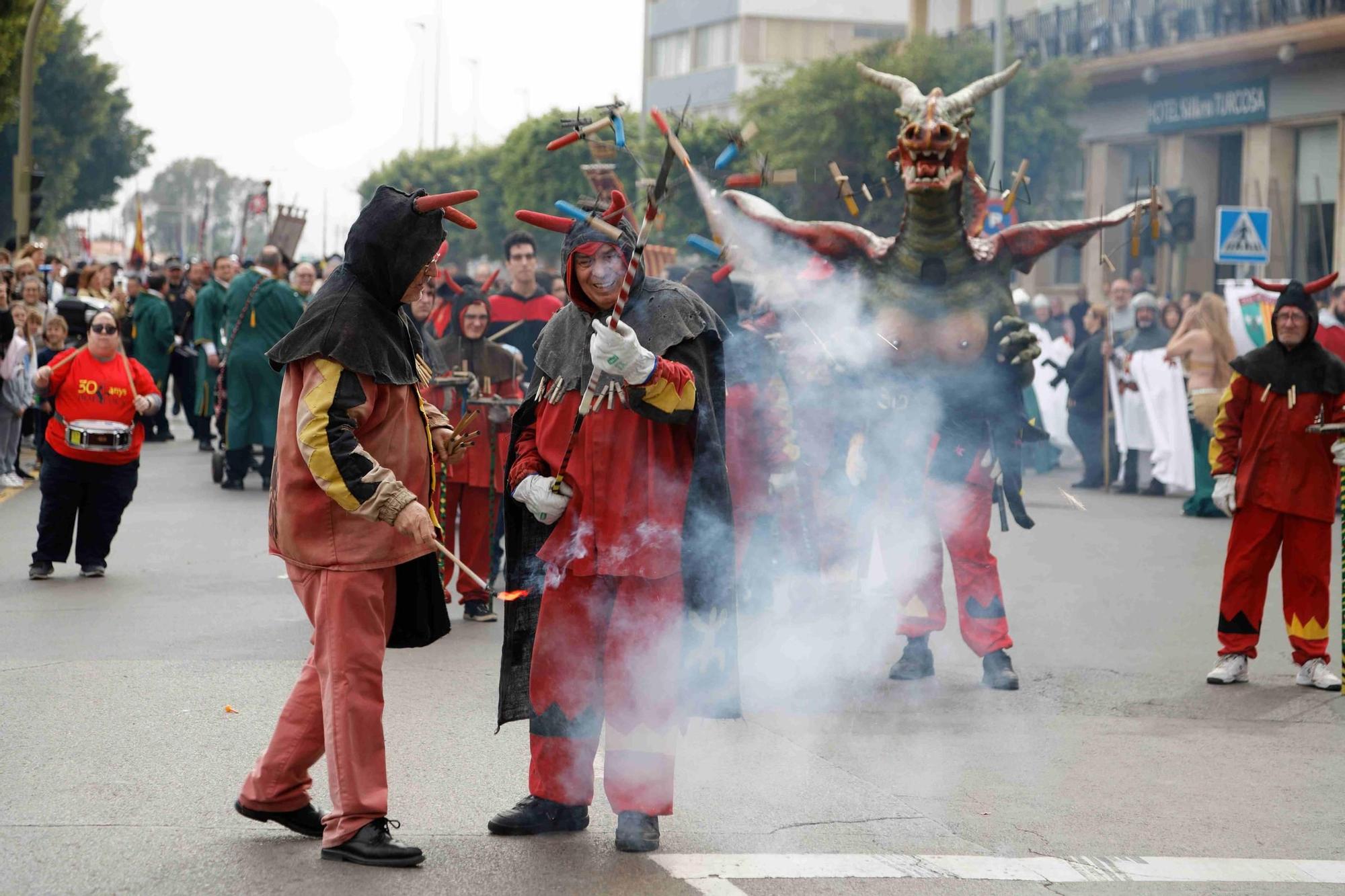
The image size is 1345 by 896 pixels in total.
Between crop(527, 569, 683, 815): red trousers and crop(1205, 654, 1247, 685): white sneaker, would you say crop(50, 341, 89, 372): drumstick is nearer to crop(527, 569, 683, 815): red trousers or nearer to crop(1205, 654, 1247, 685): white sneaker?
crop(527, 569, 683, 815): red trousers

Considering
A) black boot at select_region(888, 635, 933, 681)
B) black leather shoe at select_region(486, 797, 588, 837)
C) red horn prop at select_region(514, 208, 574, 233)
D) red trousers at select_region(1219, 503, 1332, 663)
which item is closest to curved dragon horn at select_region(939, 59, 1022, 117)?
red trousers at select_region(1219, 503, 1332, 663)

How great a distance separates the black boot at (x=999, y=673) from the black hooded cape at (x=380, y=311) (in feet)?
11.2

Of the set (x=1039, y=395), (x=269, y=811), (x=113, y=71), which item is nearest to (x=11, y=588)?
(x=269, y=811)

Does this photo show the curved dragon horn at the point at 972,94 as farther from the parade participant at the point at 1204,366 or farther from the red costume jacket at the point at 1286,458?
the parade participant at the point at 1204,366

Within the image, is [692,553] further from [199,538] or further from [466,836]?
[199,538]

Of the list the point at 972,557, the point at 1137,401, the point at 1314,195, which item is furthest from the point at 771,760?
the point at 1314,195

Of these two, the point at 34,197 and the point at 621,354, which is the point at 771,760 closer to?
the point at 621,354

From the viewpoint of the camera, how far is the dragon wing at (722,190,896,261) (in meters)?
7.75

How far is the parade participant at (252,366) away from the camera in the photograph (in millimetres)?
14430

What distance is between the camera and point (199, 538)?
11836 millimetres

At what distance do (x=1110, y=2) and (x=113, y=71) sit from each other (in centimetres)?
2549

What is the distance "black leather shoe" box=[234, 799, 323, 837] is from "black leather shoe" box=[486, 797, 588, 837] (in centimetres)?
51

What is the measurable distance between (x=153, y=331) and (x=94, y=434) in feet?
28.2

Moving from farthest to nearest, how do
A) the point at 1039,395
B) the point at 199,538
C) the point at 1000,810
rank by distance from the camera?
the point at 1039,395
the point at 199,538
the point at 1000,810
